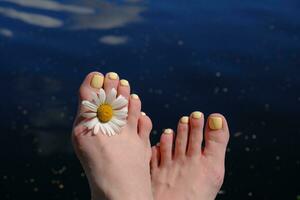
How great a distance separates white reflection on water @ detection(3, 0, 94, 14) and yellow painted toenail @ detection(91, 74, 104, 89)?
1687 millimetres

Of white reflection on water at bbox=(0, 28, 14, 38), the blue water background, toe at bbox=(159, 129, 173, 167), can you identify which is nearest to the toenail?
toe at bbox=(159, 129, 173, 167)

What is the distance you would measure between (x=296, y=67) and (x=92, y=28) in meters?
1.09

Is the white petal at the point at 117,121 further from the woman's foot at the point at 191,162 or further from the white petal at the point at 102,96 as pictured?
the woman's foot at the point at 191,162

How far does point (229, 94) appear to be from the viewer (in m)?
2.78

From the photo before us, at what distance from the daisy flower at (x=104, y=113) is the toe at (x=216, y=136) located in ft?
0.95

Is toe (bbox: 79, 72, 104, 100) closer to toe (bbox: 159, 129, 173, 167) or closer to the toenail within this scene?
the toenail

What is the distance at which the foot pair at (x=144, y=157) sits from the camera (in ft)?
5.85

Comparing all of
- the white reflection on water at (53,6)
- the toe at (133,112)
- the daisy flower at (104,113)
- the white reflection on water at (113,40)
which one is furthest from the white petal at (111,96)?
the white reflection on water at (53,6)

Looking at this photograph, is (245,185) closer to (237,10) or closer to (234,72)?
(234,72)

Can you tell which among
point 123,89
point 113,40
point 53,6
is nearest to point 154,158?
point 123,89

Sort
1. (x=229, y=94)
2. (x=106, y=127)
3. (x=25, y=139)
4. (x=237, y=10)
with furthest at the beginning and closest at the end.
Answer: (x=237, y=10)
(x=229, y=94)
(x=25, y=139)
(x=106, y=127)

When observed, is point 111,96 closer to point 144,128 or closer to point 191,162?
point 144,128

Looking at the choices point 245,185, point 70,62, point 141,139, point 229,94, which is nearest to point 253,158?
point 245,185

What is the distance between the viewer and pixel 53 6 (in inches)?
138
